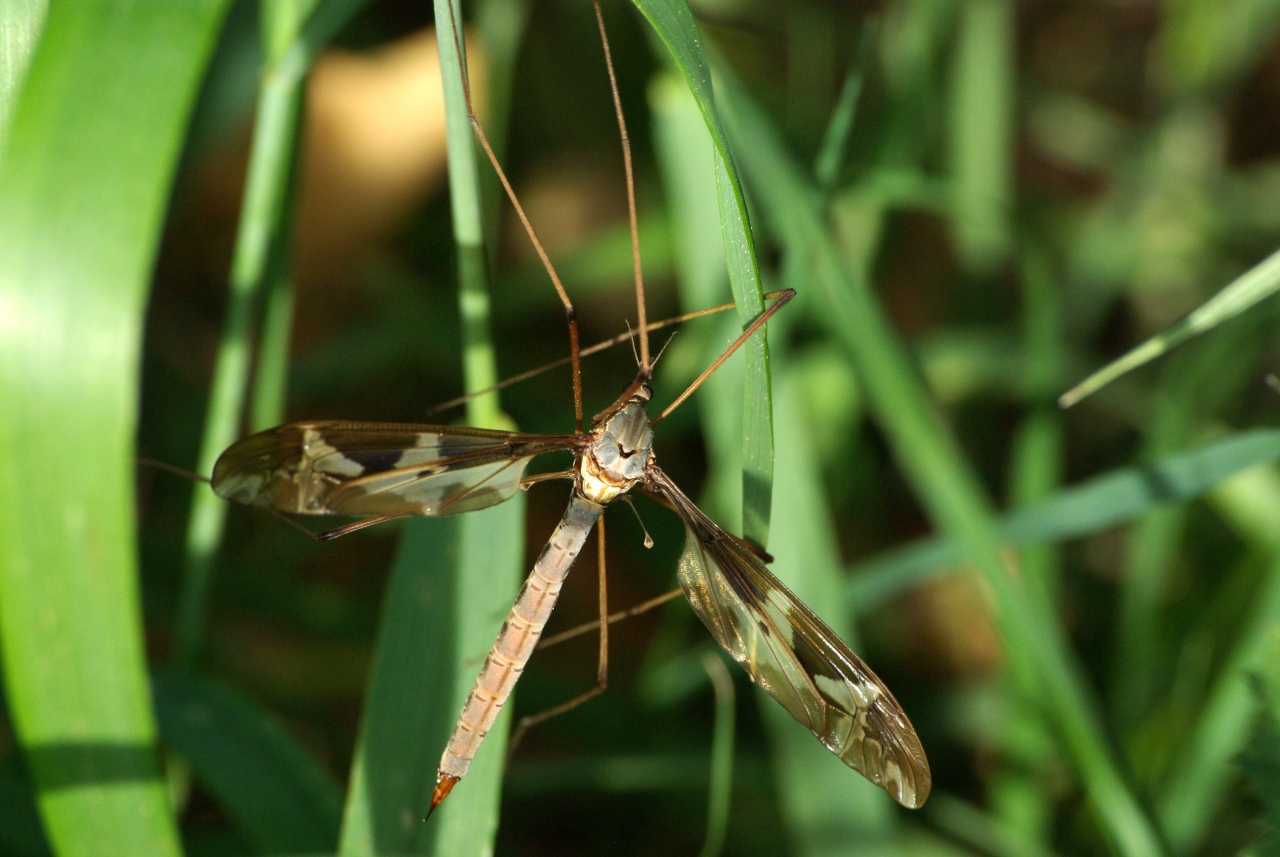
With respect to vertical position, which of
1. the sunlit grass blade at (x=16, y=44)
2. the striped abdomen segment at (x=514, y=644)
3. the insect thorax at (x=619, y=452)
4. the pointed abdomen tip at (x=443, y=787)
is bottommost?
the pointed abdomen tip at (x=443, y=787)

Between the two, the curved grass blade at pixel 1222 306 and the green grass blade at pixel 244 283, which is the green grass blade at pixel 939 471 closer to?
the curved grass blade at pixel 1222 306

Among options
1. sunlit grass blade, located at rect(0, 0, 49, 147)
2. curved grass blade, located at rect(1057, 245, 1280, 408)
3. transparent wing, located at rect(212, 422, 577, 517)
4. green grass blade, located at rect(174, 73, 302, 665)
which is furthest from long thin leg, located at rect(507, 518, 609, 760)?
sunlit grass blade, located at rect(0, 0, 49, 147)

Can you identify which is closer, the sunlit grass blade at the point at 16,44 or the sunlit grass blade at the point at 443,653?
the sunlit grass blade at the point at 16,44

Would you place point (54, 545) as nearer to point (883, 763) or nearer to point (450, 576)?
point (450, 576)

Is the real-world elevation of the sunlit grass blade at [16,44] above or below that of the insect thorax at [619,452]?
above

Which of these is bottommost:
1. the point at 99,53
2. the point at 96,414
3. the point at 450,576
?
the point at 450,576

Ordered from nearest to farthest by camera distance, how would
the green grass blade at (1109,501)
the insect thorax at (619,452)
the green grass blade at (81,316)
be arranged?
the green grass blade at (81,316), the green grass blade at (1109,501), the insect thorax at (619,452)

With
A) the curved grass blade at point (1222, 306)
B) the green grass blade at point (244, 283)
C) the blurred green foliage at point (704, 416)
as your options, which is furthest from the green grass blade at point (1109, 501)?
the green grass blade at point (244, 283)

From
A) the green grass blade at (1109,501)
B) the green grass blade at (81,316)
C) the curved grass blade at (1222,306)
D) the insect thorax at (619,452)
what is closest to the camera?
the green grass blade at (81,316)

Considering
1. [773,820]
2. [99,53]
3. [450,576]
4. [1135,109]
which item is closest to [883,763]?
[450,576]

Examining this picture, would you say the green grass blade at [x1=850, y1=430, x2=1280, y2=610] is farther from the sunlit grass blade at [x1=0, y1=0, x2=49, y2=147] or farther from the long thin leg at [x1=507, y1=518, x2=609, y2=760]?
the sunlit grass blade at [x1=0, y1=0, x2=49, y2=147]
